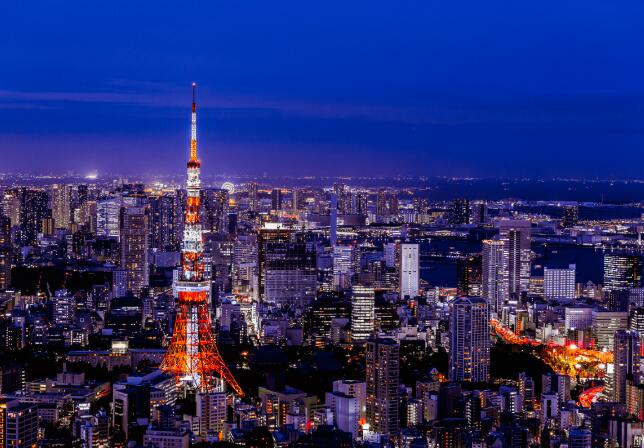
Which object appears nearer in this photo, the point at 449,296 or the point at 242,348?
the point at 242,348

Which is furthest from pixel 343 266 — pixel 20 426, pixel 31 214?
pixel 20 426

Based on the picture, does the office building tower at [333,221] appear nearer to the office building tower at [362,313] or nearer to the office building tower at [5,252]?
the office building tower at [5,252]

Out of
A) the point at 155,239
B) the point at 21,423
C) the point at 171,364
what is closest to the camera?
A: the point at 21,423

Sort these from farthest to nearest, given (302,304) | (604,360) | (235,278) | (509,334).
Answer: (235,278) < (302,304) < (509,334) < (604,360)

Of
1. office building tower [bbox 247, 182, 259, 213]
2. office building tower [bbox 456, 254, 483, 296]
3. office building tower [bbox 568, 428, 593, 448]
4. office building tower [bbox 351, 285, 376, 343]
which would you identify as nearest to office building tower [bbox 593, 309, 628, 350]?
office building tower [bbox 351, 285, 376, 343]

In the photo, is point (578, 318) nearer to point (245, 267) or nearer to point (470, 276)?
point (470, 276)

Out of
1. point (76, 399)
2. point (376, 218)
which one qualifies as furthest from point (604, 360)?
point (376, 218)

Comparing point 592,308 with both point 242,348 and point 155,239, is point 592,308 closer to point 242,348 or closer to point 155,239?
point 242,348
